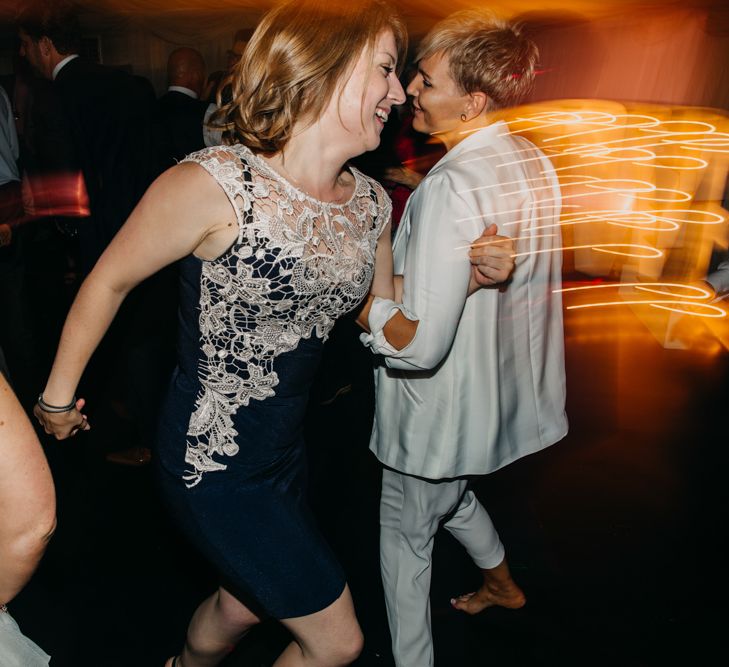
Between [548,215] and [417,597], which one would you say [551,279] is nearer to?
[548,215]

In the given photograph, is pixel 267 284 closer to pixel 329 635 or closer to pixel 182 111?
pixel 329 635

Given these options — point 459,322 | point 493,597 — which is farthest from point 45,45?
point 493,597

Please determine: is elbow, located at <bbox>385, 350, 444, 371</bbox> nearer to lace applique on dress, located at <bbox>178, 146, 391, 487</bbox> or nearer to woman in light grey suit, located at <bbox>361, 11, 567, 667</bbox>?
woman in light grey suit, located at <bbox>361, 11, 567, 667</bbox>

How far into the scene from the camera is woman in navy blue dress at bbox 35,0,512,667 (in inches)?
58.6

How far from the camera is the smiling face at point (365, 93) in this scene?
5.05 feet

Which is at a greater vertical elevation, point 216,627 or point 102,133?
point 102,133

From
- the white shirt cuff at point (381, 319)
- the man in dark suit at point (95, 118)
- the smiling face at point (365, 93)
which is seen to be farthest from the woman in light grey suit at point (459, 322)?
the man in dark suit at point (95, 118)

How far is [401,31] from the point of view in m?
1.61

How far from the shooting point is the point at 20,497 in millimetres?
980

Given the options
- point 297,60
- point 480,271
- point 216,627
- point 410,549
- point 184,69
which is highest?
point 297,60

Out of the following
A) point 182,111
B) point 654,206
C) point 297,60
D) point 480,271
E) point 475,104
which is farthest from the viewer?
point 654,206

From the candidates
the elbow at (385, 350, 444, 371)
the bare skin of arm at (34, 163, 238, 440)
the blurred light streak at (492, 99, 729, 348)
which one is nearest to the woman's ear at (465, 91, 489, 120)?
the elbow at (385, 350, 444, 371)

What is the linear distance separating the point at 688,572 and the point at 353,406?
2.05 meters

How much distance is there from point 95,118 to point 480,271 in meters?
2.10
